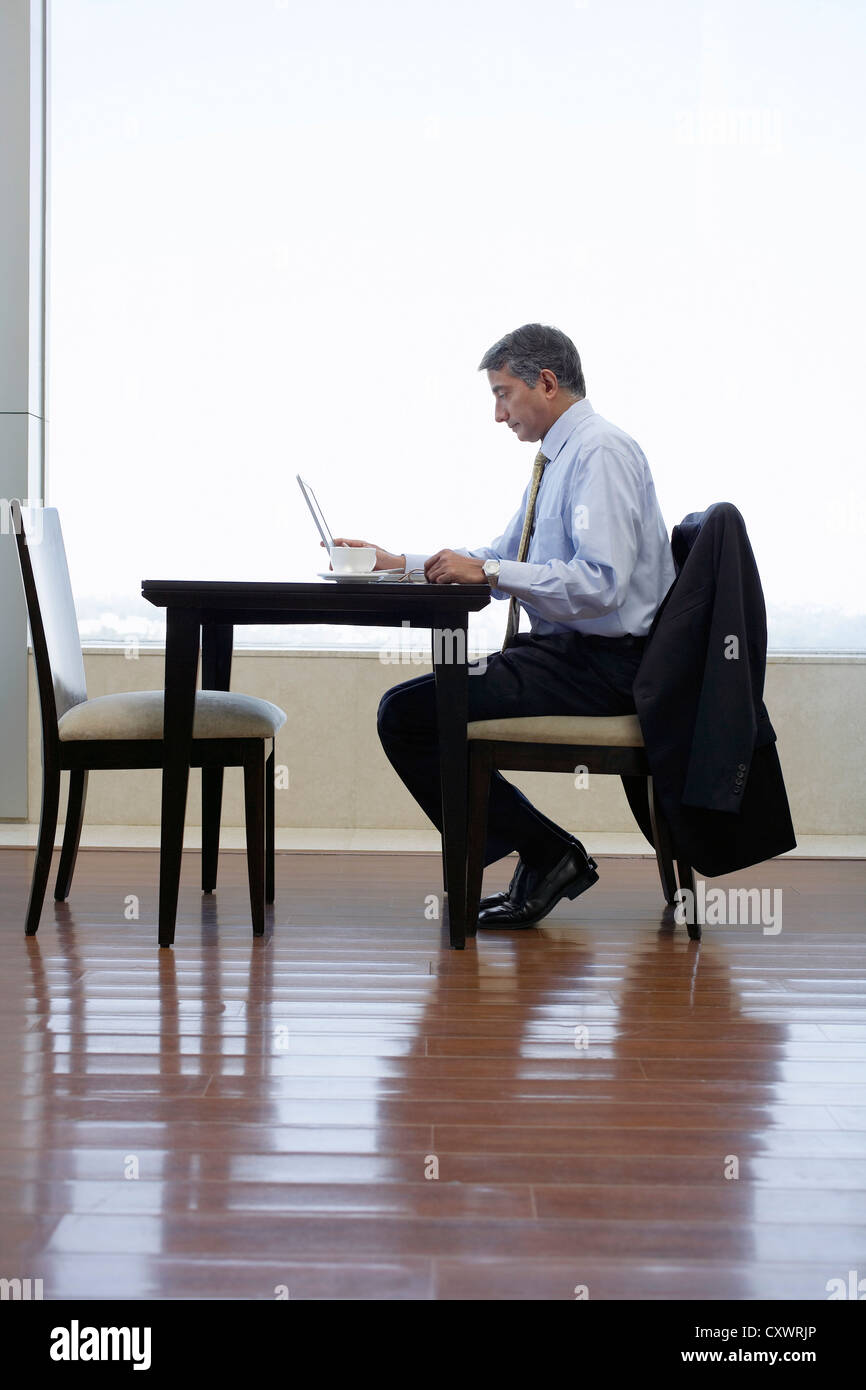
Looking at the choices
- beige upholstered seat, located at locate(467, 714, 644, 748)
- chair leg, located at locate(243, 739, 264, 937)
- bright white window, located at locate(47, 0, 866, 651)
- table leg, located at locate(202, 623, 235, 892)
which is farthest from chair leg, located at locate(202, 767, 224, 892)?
bright white window, located at locate(47, 0, 866, 651)

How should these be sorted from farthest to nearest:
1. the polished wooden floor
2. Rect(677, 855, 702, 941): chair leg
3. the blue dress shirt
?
1. Rect(677, 855, 702, 941): chair leg
2. the blue dress shirt
3. the polished wooden floor

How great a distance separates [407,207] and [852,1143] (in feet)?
11.8

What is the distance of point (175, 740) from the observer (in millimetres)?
2600

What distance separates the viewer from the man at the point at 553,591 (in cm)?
266

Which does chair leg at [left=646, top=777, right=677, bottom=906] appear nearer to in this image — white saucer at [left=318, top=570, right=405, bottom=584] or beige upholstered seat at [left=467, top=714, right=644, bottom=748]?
beige upholstered seat at [left=467, top=714, right=644, bottom=748]

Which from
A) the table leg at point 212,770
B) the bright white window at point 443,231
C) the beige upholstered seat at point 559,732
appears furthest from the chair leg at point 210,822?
the bright white window at point 443,231

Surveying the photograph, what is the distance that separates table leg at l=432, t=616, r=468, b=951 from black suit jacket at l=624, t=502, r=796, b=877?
1.23ft

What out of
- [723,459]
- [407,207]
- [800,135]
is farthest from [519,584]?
[800,135]

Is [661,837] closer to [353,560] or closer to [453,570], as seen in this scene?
[453,570]

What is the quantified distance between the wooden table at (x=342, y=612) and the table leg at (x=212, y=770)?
48cm

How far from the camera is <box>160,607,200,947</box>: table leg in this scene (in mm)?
2559

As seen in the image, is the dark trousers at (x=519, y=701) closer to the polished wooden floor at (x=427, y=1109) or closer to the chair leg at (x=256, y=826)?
the polished wooden floor at (x=427, y=1109)

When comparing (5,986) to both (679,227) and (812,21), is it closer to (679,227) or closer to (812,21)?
(679,227)

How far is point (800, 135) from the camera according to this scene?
4.37m
